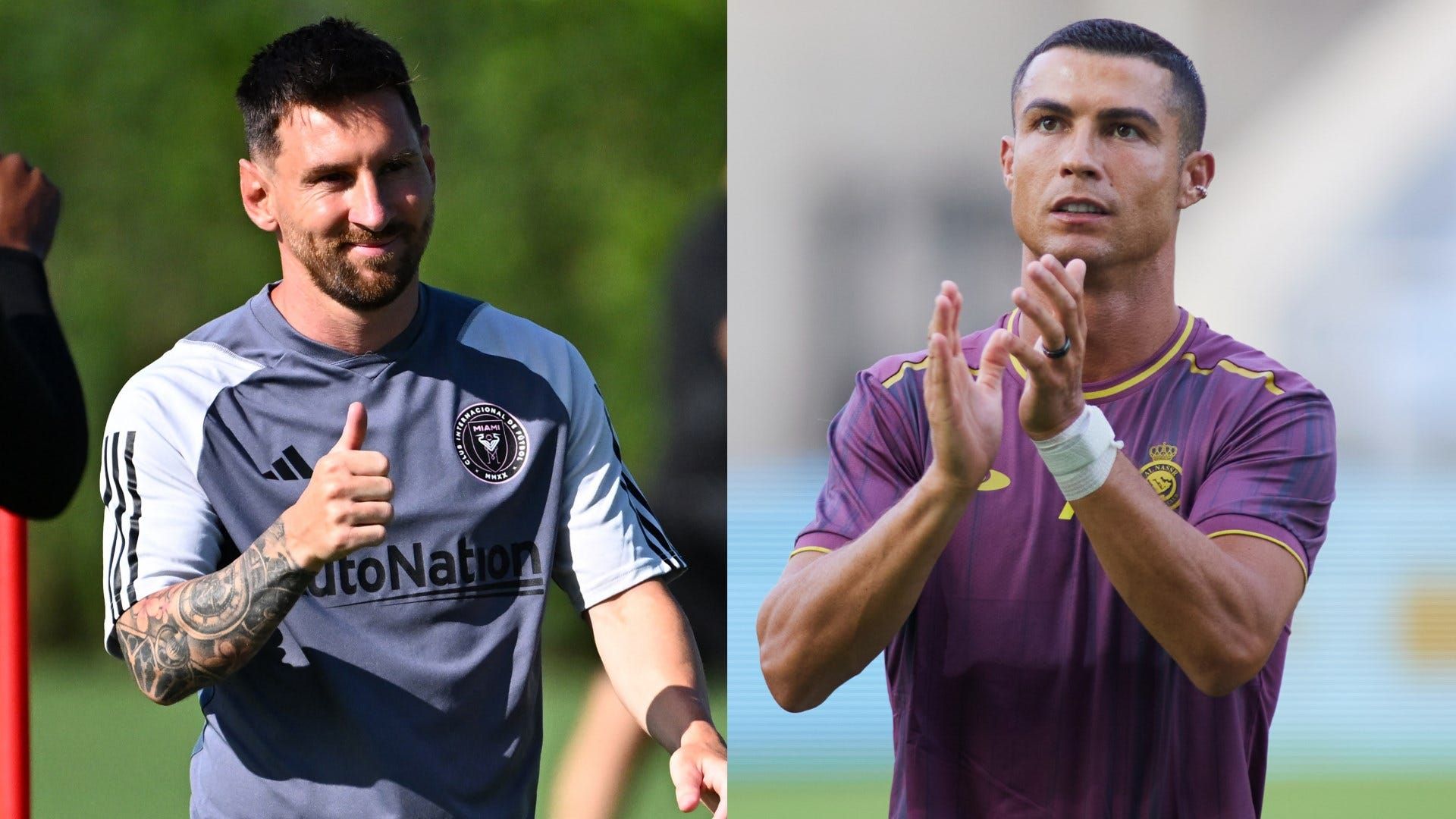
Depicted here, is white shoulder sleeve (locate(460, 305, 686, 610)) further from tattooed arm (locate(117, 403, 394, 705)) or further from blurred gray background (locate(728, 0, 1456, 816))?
tattooed arm (locate(117, 403, 394, 705))

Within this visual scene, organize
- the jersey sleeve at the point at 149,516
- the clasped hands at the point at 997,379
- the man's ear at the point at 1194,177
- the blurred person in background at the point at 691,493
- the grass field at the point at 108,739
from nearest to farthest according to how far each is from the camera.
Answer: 1. the clasped hands at the point at 997,379
2. the jersey sleeve at the point at 149,516
3. the man's ear at the point at 1194,177
4. the grass field at the point at 108,739
5. the blurred person in background at the point at 691,493

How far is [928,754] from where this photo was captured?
2.40 meters

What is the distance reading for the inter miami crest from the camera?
2.44m

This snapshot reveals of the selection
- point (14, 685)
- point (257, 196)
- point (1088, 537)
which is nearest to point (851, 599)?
point (1088, 537)

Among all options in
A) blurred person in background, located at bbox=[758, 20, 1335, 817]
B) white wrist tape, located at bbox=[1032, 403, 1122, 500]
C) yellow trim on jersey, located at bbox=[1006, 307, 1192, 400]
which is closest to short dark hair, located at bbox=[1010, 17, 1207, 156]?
blurred person in background, located at bbox=[758, 20, 1335, 817]

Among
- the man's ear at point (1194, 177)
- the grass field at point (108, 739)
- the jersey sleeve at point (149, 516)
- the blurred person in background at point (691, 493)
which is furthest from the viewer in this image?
the blurred person in background at point (691, 493)

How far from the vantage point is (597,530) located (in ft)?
8.14

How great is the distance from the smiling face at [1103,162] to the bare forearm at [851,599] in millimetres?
505

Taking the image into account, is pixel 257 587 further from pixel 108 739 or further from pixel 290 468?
pixel 108 739

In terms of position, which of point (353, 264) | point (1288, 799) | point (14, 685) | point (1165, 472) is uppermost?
point (353, 264)

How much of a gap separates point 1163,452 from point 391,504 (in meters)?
1.17

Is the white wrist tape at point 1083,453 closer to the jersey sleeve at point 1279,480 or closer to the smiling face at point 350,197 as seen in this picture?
the jersey sleeve at point 1279,480

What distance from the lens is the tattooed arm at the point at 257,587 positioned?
2100 mm

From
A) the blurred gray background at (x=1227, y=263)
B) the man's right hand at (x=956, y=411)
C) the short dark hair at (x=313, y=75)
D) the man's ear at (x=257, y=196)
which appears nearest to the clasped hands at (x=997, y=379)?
the man's right hand at (x=956, y=411)
